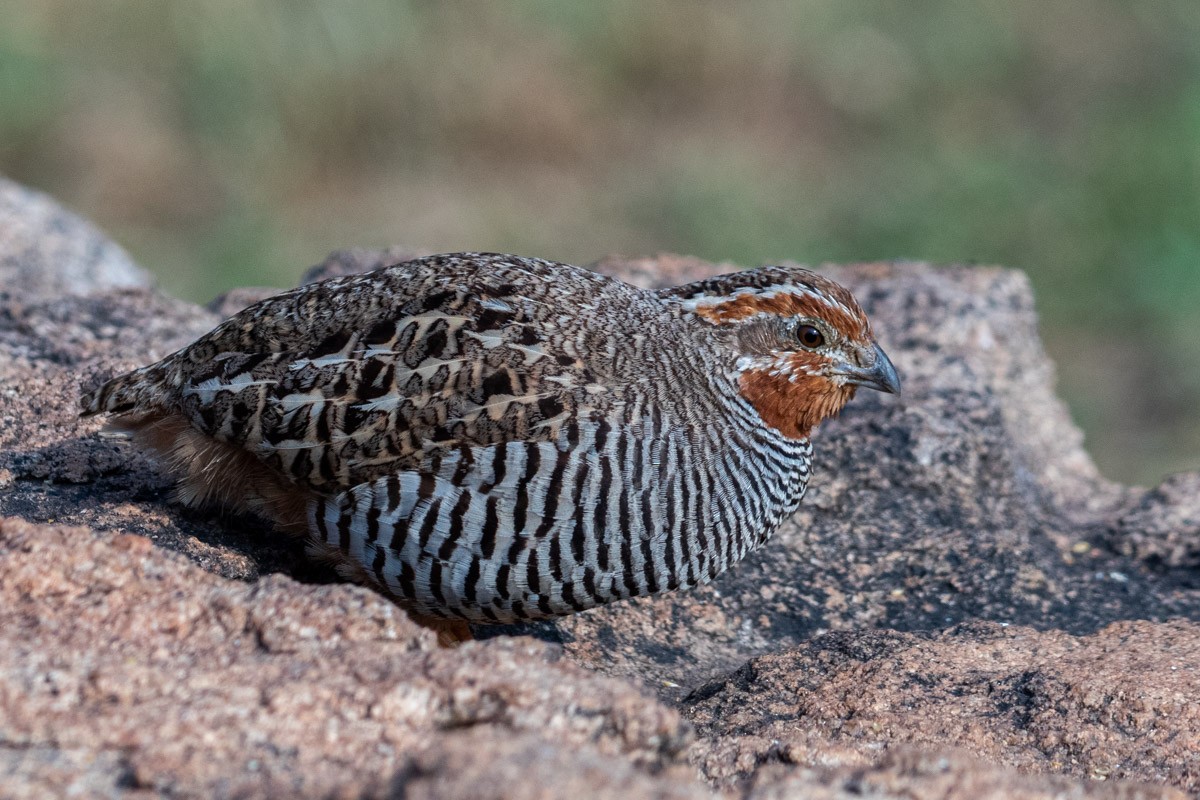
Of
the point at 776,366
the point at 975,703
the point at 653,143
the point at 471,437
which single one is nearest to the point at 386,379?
the point at 471,437

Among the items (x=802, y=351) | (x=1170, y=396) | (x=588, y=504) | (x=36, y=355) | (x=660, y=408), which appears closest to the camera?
(x=588, y=504)

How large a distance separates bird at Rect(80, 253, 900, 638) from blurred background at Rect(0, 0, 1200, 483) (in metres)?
6.98

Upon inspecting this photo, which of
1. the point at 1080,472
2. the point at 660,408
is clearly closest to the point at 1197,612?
the point at 1080,472

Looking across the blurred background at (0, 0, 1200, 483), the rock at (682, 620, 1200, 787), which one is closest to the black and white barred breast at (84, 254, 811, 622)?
the rock at (682, 620, 1200, 787)

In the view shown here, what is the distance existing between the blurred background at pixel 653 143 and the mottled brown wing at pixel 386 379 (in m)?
7.22

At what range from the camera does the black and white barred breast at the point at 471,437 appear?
4445 millimetres

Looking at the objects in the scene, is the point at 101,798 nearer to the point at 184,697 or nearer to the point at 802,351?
the point at 184,697

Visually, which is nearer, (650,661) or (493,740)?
(493,740)

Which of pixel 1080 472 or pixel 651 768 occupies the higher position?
pixel 1080 472

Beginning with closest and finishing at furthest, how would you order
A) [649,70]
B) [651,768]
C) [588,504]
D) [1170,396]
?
[651,768]
[588,504]
[1170,396]
[649,70]

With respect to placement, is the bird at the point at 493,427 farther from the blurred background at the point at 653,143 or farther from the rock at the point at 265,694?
the blurred background at the point at 653,143

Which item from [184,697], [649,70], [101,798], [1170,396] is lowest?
[101,798]

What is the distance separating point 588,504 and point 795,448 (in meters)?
1.15

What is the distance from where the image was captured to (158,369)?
4965 millimetres
